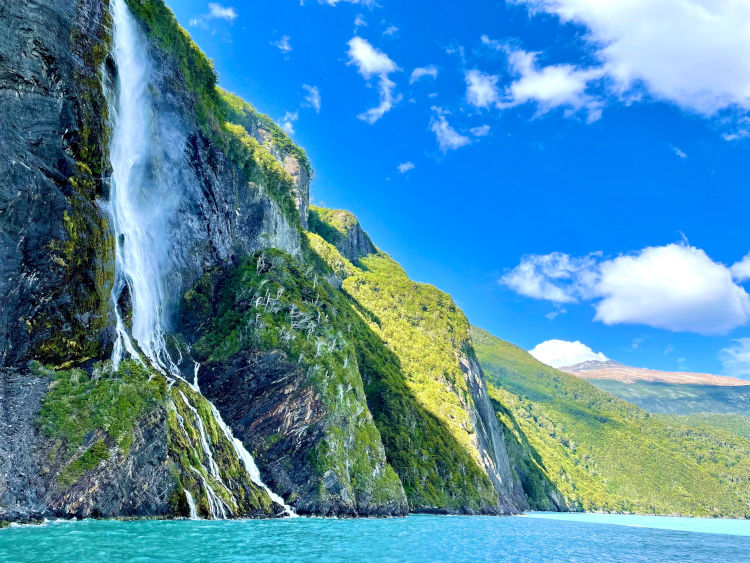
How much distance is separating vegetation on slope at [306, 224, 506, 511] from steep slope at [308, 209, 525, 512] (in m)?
0.17

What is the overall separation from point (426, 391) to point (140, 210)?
7016cm

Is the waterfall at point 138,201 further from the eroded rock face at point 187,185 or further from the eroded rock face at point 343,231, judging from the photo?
the eroded rock face at point 343,231

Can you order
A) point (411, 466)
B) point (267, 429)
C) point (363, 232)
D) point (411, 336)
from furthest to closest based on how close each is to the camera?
point (363, 232) < point (411, 336) < point (411, 466) < point (267, 429)

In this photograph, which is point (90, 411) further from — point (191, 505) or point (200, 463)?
point (200, 463)

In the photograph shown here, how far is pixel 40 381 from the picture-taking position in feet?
103

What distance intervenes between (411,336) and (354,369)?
57.8 m

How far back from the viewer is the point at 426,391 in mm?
105562

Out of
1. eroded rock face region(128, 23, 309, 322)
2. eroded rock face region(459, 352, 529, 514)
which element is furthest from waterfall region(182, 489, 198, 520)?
eroded rock face region(459, 352, 529, 514)

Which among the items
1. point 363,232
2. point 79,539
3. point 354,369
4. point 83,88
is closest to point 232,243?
point 354,369

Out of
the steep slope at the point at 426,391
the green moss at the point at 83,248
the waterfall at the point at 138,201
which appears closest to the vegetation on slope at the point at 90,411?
the green moss at the point at 83,248

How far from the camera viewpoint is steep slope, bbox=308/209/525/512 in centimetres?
8462

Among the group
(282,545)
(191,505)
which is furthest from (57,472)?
(282,545)

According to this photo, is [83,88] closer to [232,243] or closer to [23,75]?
[23,75]

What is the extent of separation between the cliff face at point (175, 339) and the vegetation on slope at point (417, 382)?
53cm
